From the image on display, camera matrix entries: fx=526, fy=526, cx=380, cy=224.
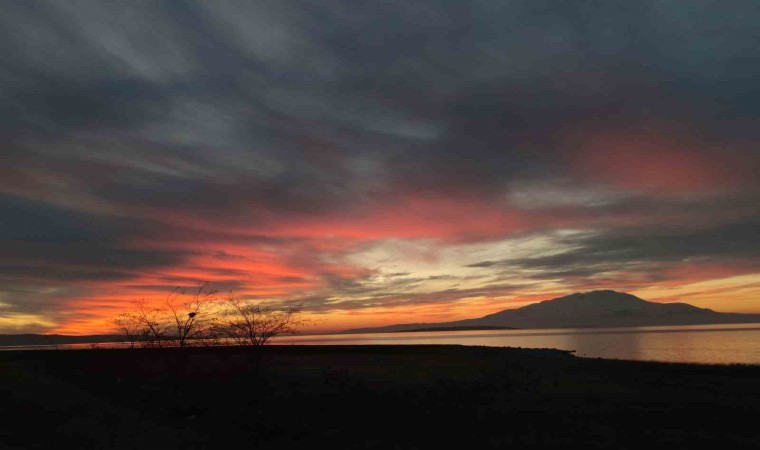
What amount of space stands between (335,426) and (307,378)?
55.3 feet

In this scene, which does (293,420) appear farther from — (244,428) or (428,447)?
(428,447)

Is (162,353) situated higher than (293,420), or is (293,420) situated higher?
(162,353)

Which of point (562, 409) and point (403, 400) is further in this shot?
point (403, 400)

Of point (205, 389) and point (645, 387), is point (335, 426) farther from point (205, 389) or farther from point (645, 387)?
point (645, 387)

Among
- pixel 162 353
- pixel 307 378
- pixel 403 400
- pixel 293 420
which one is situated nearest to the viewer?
pixel 293 420

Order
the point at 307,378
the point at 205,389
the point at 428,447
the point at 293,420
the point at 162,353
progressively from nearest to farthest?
1. the point at 428,447
2. the point at 293,420
3. the point at 205,389
4. the point at 307,378
5. the point at 162,353

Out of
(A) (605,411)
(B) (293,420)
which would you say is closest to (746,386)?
(A) (605,411)

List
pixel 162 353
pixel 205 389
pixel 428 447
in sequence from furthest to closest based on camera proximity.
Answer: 1. pixel 162 353
2. pixel 205 389
3. pixel 428 447

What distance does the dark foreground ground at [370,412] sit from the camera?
17.3m

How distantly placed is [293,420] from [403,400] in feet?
19.8

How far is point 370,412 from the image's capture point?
22125mm

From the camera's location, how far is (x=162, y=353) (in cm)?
4412

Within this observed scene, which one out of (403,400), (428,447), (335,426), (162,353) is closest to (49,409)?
(335,426)

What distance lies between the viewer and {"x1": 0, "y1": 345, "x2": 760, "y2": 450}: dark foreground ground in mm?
17312
